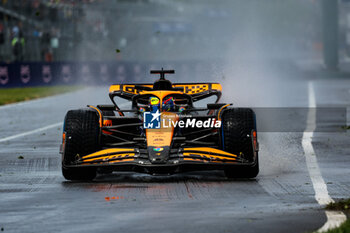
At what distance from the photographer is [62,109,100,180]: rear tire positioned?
11789 millimetres

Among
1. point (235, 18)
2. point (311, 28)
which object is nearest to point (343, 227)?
point (235, 18)

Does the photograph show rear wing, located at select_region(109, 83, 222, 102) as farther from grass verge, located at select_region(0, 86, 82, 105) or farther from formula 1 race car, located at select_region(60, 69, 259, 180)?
grass verge, located at select_region(0, 86, 82, 105)

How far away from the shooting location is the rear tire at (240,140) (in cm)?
1172

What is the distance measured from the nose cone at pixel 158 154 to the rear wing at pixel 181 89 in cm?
278

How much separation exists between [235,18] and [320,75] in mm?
107310

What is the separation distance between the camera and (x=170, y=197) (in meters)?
10.2

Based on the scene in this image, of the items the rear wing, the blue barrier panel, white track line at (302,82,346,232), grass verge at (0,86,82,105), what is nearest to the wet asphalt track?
white track line at (302,82,346,232)

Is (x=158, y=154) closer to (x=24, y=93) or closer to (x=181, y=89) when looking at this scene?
(x=181, y=89)

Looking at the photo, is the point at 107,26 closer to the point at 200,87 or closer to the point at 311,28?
the point at 311,28

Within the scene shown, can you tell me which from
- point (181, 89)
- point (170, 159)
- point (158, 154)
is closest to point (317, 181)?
point (170, 159)

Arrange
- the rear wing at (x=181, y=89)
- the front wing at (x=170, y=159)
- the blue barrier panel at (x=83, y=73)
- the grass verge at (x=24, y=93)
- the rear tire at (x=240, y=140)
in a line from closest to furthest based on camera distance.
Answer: the front wing at (x=170, y=159) → the rear tire at (x=240, y=140) → the rear wing at (x=181, y=89) → the grass verge at (x=24, y=93) → the blue barrier panel at (x=83, y=73)

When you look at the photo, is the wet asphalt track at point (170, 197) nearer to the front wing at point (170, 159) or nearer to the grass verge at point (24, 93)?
the front wing at point (170, 159)

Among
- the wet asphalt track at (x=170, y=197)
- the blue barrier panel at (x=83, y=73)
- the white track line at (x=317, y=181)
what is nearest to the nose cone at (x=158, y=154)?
the wet asphalt track at (x=170, y=197)

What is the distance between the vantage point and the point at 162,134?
11.8 metres
